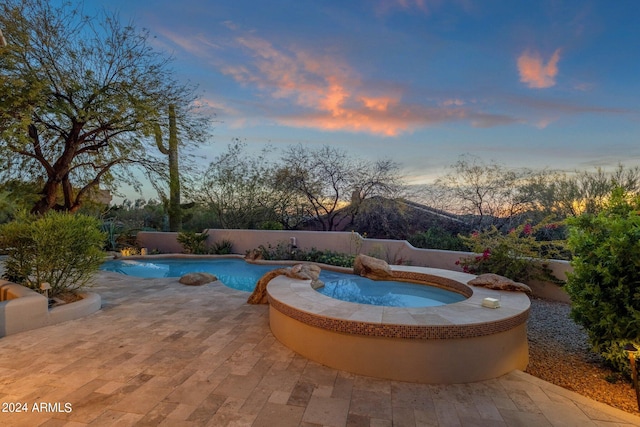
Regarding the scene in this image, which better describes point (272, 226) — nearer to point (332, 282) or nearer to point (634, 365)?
point (332, 282)

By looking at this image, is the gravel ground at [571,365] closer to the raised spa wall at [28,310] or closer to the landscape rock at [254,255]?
the raised spa wall at [28,310]

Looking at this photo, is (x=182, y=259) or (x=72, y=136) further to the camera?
(x=182, y=259)

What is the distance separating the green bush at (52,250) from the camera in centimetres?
481

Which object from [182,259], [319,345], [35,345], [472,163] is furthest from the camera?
[182,259]

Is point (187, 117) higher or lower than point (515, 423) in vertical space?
higher

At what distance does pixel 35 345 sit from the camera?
3803mm

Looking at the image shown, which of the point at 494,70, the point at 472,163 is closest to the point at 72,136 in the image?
the point at 494,70

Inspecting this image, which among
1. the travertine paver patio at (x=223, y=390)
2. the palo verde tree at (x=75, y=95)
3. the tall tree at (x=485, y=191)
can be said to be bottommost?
the travertine paver patio at (x=223, y=390)

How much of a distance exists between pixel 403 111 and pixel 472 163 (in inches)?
155

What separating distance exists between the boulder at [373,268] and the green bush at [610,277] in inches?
141

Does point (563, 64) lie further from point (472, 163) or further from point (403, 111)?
point (472, 163)

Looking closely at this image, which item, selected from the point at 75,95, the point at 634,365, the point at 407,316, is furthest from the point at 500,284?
the point at 75,95

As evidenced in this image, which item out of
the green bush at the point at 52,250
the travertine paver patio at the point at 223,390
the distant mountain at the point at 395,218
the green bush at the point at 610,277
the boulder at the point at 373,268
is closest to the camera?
the travertine paver patio at the point at 223,390

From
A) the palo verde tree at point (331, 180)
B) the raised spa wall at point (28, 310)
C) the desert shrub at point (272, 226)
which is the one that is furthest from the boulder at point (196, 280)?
the palo verde tree at point (331, 180)
